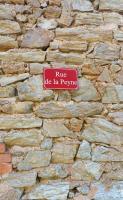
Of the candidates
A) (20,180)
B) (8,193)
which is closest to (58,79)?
(20,180)

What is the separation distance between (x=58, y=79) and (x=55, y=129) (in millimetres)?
338

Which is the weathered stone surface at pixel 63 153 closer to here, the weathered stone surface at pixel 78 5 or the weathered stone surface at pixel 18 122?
the weathered stone surface at pixel 18 122

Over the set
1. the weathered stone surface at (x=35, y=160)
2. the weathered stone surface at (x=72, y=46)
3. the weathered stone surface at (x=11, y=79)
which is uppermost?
the weathered stone surface at (x=72, y=46)

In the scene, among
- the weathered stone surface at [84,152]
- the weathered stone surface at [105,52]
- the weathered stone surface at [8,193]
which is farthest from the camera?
the weathered stone surface at [105,52]

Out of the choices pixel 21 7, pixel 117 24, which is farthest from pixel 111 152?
pixel 21 7

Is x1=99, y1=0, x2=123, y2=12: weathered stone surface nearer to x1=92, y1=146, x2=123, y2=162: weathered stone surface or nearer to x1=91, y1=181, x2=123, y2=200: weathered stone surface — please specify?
x1=92, y1=146, x2=123, y2=162: weathered stone surface

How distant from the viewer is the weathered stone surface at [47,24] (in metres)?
2.63

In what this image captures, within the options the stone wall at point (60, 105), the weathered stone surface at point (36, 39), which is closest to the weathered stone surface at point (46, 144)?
the stone wall at point (60, 105)

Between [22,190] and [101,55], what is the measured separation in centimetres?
107

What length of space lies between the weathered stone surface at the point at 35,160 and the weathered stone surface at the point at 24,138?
66 mm

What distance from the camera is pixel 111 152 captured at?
2584 millimetres

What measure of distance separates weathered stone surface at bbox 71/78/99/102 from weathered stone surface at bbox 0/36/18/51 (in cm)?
52

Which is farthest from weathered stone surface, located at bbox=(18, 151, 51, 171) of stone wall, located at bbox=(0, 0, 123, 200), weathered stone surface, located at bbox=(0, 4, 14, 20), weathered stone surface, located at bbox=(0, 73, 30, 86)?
weathered stone surface, located at bbox=(0, 4, 14, 20)

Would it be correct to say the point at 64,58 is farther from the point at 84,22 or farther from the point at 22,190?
the point at 22,190
